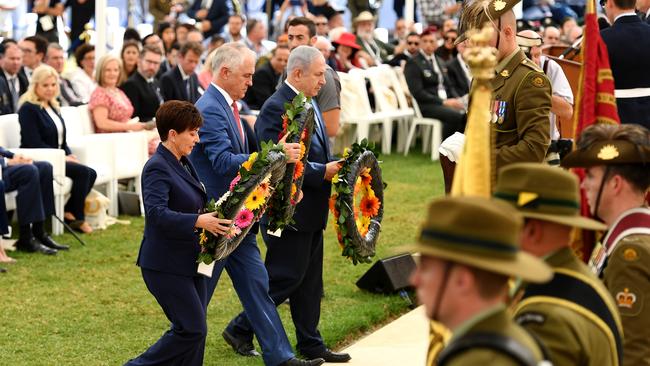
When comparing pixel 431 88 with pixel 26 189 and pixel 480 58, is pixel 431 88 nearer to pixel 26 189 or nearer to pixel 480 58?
pixel 26 189

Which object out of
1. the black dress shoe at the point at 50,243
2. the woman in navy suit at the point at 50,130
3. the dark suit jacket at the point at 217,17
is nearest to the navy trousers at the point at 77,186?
the woman in navy suit at the point at 50,130

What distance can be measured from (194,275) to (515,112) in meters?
1.89

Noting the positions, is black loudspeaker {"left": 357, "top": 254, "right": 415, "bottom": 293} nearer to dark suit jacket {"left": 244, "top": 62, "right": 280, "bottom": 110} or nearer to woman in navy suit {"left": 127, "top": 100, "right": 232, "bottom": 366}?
woman in navy suit {"left": 127, "top": 100, "right": 232, "bottom": 366}

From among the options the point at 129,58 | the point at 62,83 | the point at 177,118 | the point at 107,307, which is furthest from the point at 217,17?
the point at 177,118

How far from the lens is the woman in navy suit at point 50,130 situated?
1162cm

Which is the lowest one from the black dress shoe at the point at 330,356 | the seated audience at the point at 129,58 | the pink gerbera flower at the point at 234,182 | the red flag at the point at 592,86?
the black dress shoe at the point at 330,356

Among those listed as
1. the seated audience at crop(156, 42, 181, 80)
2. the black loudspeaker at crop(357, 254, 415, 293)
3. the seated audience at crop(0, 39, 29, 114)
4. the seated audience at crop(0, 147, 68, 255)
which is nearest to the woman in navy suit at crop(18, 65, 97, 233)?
the seated audience at crop(0, 147, 68, 255)

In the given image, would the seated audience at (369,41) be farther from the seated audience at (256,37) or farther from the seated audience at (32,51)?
the seated audience at (32,51)

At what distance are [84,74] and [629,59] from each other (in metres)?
9.11

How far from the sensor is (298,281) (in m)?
7.41

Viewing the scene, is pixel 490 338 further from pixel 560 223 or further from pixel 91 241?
pixel 91 241

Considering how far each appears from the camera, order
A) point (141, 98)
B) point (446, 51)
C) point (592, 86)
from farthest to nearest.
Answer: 1. point (446, 51)
2. point (141, 98)
3. point (592, 86)

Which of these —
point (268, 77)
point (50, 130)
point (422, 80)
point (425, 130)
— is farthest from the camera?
point (425, 130)

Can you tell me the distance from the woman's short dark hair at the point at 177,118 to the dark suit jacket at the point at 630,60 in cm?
249
